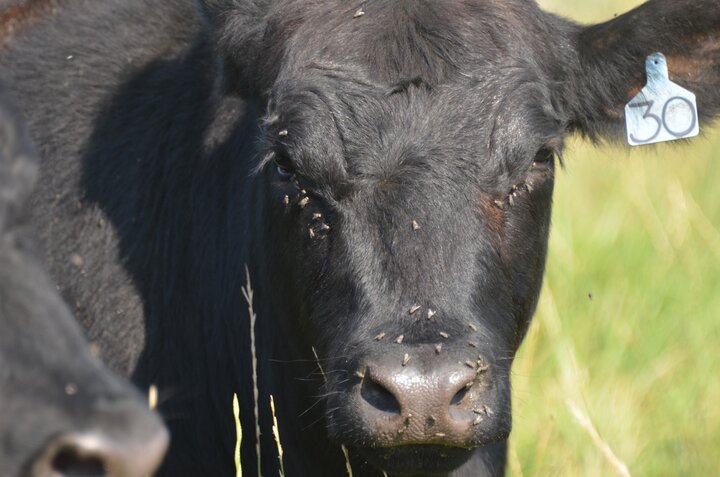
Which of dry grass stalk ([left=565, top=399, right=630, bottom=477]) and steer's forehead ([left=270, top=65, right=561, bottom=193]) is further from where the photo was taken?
dry grass stalk ([left=565, top=399, right=630, bottom=477])

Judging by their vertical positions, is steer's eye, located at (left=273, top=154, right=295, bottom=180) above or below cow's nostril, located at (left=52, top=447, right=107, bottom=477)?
below

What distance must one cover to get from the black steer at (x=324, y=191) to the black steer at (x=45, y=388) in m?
1.25

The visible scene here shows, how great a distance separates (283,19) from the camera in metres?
5.57

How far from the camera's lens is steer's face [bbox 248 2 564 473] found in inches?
176

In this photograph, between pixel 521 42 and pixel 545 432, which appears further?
pixel 545 432

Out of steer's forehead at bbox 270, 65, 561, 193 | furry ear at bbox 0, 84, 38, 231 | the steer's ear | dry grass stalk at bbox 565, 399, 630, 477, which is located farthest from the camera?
the steer's ear

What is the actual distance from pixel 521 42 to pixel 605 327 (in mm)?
3337

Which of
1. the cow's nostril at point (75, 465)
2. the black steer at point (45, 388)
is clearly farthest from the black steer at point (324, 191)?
the cow's nostril at point (75, 465)

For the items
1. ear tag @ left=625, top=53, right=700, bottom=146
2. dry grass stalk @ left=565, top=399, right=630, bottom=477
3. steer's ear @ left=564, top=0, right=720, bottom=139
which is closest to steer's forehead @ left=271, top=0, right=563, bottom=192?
steer's ear @ left=564, top=0, right=720, bottom=139

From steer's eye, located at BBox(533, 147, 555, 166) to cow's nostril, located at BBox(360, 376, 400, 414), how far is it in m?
1.32

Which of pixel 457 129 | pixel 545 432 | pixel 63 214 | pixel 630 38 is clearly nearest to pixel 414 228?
pixel 457 129

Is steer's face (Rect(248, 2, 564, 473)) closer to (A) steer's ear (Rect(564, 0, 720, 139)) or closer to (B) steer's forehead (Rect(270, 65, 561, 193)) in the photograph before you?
(B) steer's forehead (Rect(270, 65, 561, 193))

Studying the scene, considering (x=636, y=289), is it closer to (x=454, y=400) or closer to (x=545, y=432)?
(x=545, y=432)

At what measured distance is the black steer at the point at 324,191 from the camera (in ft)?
15.4
